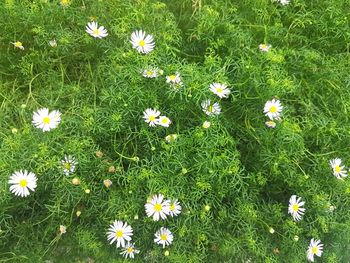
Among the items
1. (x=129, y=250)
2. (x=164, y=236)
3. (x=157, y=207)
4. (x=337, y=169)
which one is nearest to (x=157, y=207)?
(x=157, y=207)

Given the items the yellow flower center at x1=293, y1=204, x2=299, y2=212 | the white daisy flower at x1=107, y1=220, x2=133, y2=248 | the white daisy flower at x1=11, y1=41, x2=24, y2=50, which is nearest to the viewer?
the white daisy flower at x1=107, y1=220, x2=133, y2=248

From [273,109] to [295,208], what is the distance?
0.49 meters

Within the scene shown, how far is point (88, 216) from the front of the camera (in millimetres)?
2010

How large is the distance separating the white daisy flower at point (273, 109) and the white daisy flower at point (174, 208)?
61 centimetres

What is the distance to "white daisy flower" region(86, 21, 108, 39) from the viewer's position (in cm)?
212

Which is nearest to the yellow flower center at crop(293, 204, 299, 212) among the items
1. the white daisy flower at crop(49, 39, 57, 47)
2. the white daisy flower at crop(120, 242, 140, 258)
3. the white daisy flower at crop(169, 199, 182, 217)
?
the white daisy flower at crop(169, 199, 182, 217)

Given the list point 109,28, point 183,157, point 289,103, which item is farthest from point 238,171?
point 109,28

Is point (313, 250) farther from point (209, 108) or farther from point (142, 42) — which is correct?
point (142, 42)

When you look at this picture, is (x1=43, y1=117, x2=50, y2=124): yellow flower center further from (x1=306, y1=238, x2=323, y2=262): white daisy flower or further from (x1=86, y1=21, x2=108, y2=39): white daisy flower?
(x1=306, y1=238, x2=323, y2=262): white daisy flower

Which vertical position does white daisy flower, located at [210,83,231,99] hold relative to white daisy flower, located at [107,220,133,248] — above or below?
above

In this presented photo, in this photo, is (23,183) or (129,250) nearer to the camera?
(23,183)

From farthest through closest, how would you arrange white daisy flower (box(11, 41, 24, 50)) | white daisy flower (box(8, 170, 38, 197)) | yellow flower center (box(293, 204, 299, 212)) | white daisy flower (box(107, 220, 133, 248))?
white daisy flower (box(11, 41, 24, 50)) < yellow flower center (box(293, 204, 299, 212)) < white daisy flower (box(107, 220, 133, 248)) < white daisy flower (box(8, 170, 38, 197))

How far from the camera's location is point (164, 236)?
1.93m

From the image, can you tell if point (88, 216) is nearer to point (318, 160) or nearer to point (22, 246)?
point (22, 246)
